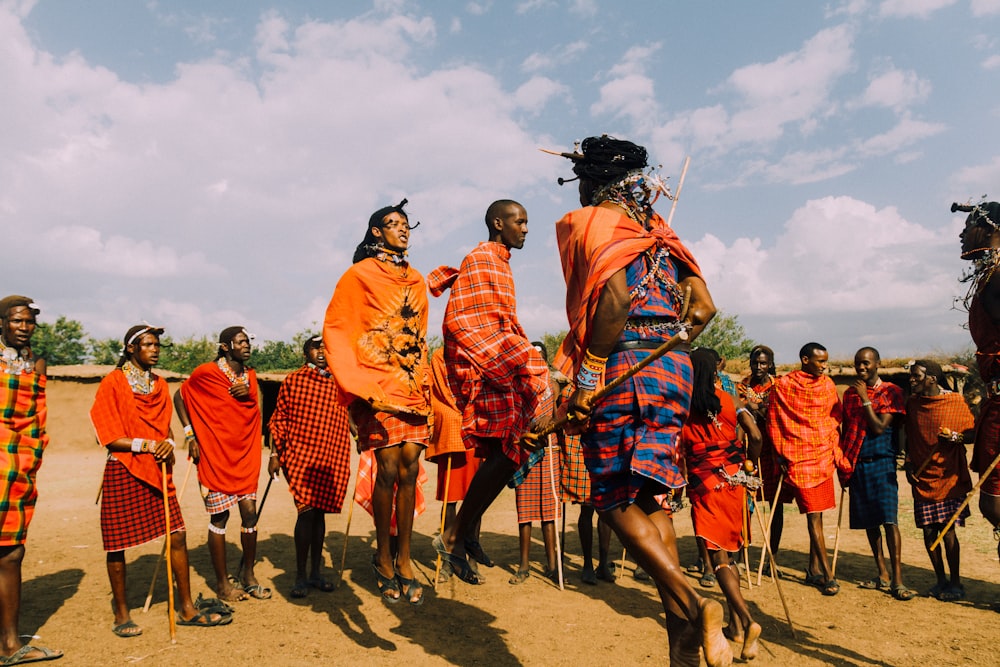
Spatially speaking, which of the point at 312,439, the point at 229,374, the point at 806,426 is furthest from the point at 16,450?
the point at 806,426

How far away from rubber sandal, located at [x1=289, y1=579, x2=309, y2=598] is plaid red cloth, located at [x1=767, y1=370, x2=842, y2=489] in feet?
15.4

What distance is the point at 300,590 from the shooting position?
605 centimetres

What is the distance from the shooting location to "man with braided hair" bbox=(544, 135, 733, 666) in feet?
10.2

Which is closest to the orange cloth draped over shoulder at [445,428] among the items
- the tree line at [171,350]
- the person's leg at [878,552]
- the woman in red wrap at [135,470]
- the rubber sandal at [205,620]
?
the rubber sandal at [205,620]

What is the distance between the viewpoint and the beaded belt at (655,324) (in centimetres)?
340

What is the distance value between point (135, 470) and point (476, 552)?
3.33m

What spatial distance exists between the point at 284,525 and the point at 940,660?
8.16 meters

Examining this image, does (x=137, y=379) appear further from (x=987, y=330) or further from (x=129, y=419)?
(x=987, y=330)

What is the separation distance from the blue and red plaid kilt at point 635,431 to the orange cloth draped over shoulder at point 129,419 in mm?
3513

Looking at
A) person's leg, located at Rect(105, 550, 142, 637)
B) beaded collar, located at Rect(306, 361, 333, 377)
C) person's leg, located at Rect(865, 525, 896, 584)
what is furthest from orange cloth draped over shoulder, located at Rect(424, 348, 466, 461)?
person's leg, located at Rect(865, 525, 896, 584)

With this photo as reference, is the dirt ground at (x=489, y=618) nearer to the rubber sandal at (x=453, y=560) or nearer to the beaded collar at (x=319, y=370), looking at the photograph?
the rubber sandal at (x=453, y=560)

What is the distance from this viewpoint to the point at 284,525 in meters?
9.93

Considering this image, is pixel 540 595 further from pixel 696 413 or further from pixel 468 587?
pixel 696 413

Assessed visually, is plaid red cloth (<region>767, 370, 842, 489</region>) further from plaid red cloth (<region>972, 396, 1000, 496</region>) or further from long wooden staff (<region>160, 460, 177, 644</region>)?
long wooden staff (<region>160, 460, 177, 644</region>)
